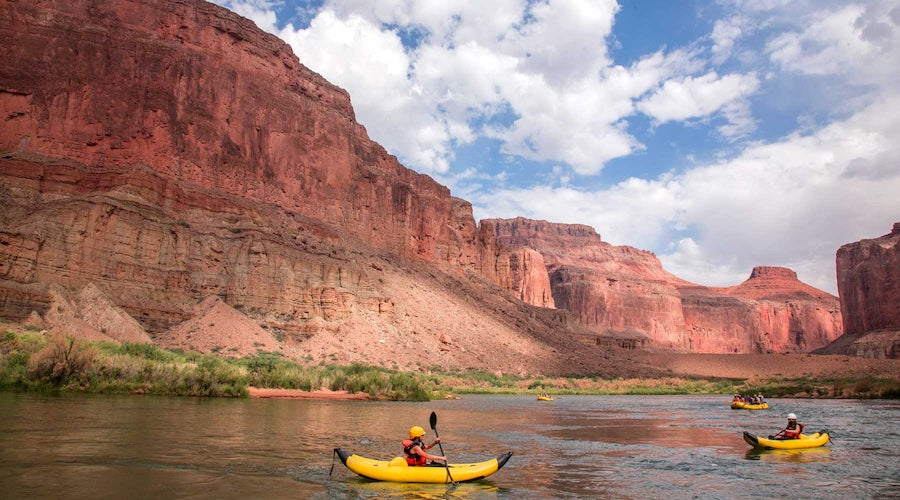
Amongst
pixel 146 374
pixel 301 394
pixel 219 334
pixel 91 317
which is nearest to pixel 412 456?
pixel 146 374

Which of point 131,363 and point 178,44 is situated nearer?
point 131,363

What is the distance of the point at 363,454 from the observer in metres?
16.2

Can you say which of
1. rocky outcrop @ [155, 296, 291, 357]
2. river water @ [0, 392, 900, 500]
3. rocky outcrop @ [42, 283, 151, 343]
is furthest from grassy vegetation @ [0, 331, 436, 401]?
rocky outcrop @ [42, 283, 151, 343]

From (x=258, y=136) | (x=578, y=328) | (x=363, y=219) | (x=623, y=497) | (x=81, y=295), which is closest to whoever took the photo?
(x=623, y=497)

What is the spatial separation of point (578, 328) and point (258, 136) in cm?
6356

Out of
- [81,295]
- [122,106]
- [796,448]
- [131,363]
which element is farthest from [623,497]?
Answer: [122,106]

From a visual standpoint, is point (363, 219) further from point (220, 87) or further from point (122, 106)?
point (122, 106)

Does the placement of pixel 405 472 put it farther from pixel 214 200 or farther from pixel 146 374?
pixel 214 200

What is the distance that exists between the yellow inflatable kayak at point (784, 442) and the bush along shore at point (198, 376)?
23.7 metres

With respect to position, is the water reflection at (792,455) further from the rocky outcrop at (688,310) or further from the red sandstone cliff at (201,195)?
the rocky outcrop at (688,310)

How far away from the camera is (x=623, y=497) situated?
11.8m

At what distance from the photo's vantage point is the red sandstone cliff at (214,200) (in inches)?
1795

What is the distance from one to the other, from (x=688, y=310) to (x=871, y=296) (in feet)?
198

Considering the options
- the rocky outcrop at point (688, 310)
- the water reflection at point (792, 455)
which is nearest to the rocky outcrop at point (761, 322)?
the rocky outcrop at point (688, 310)
